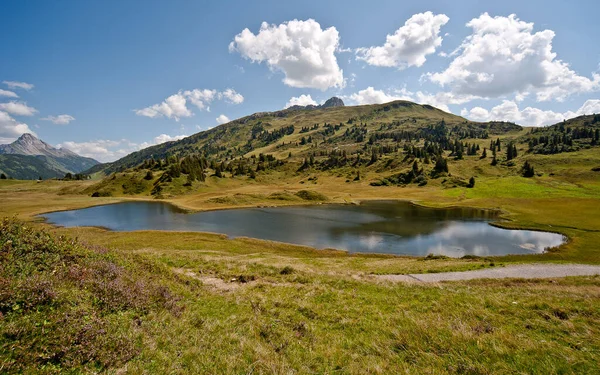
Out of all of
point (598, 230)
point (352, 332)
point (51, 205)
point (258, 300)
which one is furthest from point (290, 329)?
point (51, 205)

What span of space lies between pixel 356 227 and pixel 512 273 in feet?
134

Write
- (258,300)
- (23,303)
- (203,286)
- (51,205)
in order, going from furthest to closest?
(51,205)
(203,286)
(258,300)
(23,303)

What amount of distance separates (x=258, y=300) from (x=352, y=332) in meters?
6.30

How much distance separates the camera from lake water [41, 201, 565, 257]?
51.7 m

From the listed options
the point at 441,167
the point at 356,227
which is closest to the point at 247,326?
the point at 356,227

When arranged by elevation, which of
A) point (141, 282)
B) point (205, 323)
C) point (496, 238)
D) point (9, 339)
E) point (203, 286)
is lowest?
point (496, 238)

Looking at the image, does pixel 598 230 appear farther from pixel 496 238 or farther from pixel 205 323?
pixel 205 323

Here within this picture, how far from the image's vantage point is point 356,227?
226ft

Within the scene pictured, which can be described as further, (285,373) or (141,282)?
(141,282)

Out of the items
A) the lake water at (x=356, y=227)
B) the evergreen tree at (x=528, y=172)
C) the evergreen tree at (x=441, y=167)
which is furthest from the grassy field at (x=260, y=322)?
the evergreen tree at (x=528, y=172)

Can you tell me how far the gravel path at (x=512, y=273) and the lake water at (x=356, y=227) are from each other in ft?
46.7

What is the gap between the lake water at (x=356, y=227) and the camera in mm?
51656

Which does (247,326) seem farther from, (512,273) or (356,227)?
(356,227)

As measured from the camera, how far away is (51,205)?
358 feet
